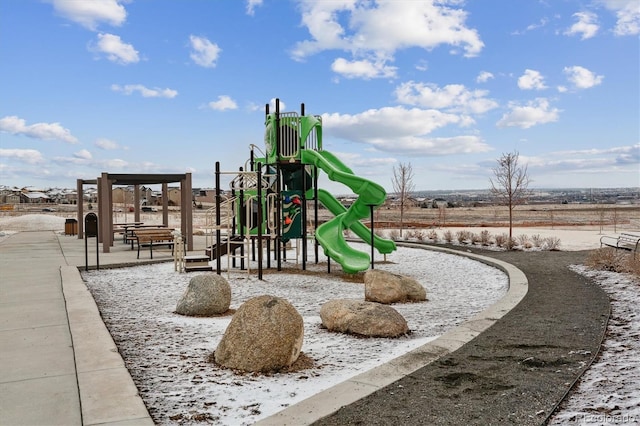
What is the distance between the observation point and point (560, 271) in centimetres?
1247

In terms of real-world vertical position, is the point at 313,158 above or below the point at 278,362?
above

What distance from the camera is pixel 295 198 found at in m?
13.9

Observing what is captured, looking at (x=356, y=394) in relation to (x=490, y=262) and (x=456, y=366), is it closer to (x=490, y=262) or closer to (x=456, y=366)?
(x=456, y=366)

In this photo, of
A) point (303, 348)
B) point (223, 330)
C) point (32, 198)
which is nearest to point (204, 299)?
point (223, 330)

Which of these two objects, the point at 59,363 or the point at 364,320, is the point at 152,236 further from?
the point at 59,363

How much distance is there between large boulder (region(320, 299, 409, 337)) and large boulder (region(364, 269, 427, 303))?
220 cm

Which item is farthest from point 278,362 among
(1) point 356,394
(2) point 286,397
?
(1) point 356,394

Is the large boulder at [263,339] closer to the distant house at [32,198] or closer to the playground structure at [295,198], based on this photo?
the playground structure at [295,198]

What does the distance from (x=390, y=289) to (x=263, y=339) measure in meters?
4.39

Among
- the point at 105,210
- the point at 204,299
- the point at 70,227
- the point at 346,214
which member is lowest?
the point at 204,299

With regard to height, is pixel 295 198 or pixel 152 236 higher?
pixel 295 198

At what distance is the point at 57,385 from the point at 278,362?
6.45 feet

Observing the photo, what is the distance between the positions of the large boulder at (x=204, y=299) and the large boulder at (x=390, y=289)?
2.65 meters

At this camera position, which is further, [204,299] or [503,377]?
[204,299]
